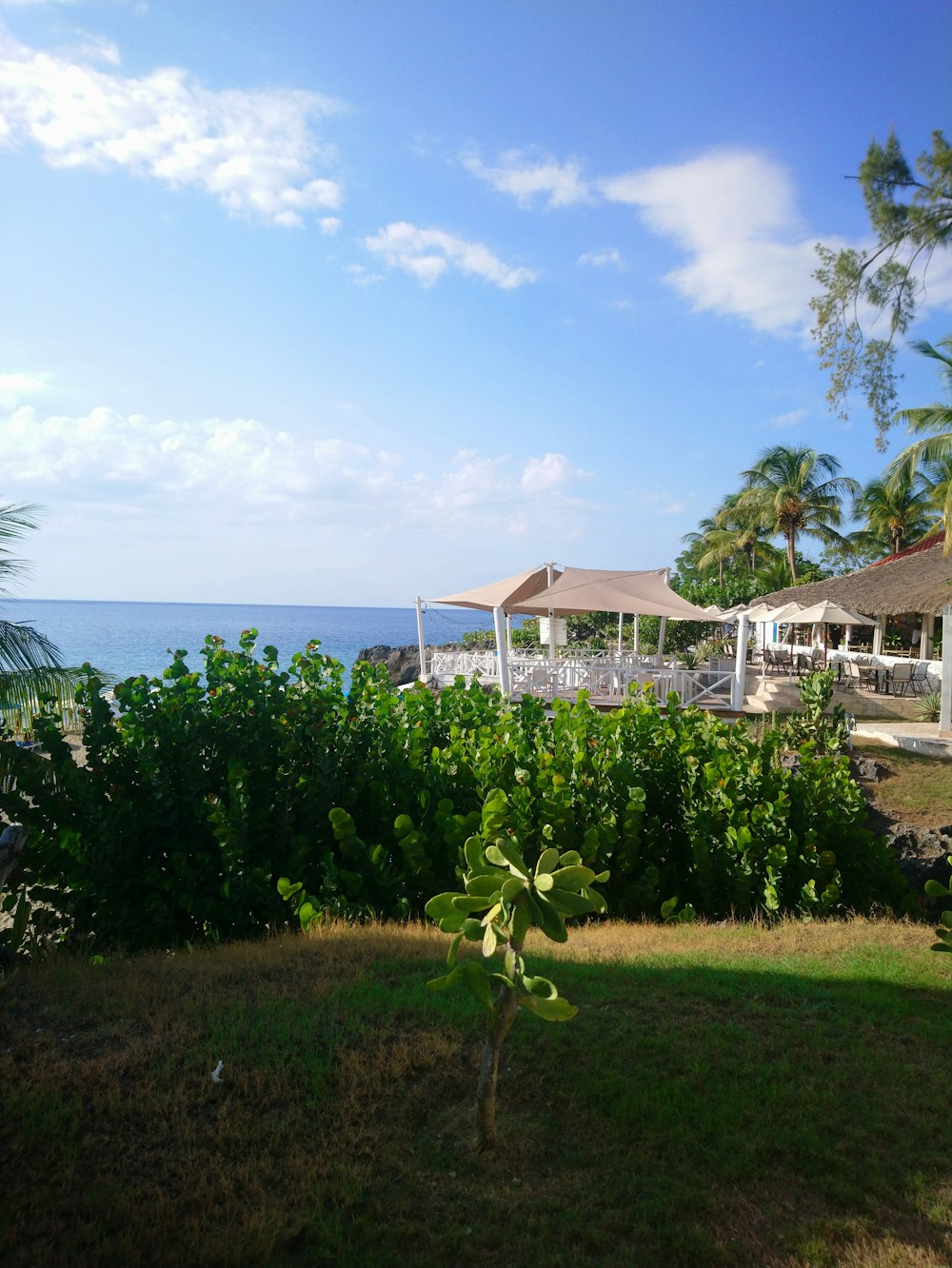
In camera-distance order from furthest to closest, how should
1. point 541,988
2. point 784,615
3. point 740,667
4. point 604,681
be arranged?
1. point 784,615
2. point 604,681
3. point 740,667
4. point 541,988

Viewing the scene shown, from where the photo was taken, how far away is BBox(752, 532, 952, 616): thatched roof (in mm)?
20750

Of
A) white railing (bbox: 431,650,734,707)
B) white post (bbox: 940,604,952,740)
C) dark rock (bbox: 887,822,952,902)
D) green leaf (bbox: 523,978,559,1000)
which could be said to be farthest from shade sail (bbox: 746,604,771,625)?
green leaf (bbox: 523,978,559,1000)

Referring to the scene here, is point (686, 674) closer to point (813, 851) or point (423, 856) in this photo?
point (813, 851)

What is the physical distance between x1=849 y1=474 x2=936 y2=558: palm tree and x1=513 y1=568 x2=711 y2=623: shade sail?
1102 inches

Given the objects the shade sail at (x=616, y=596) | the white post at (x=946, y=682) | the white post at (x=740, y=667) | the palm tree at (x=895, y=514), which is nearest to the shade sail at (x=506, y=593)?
the shade sail at (x=616, y=596)

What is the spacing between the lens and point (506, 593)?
51.0ft

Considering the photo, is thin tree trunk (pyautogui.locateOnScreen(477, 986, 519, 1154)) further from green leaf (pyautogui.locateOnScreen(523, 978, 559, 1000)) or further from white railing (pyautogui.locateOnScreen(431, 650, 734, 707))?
white railing (pyautogui.locateOnScreen(431, 650, 734, 707))

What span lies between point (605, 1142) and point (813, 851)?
3.48 meters

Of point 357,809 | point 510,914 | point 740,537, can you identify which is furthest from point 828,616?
point 740,537

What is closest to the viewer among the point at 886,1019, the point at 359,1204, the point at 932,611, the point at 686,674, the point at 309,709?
the point at 359,1204

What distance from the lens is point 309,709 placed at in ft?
18.7

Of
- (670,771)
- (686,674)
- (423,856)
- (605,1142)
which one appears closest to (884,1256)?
(605,1142)

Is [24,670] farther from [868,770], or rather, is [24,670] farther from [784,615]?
[784,615]

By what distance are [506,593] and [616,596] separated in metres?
2.19
